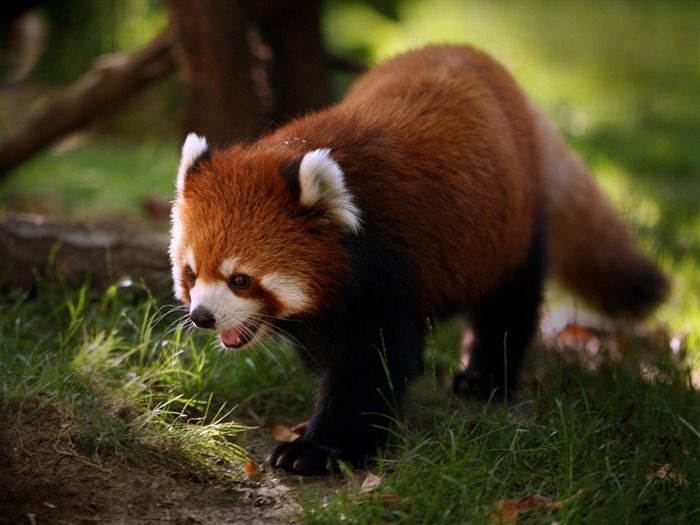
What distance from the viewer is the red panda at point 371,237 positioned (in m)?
3.55

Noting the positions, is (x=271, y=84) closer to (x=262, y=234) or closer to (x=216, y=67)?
(x=216, y=67)

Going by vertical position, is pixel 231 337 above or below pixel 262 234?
below

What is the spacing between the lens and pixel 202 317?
3.49m

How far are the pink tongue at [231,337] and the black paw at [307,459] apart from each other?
50cm

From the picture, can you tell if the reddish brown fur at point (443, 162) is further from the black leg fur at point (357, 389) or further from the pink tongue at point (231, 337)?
the pink tongue at point (231, 337)

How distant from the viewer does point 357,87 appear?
502 cm

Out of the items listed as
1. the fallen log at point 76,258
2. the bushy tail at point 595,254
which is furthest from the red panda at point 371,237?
the fallen log at point 76,258

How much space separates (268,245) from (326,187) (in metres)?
0.33

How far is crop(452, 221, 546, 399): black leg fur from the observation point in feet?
15.5

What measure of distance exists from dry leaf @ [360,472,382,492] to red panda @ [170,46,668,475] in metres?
0.23

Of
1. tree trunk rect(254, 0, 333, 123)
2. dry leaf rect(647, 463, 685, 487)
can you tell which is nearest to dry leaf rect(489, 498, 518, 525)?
dry leaf rect(647, 463, 685, 487)

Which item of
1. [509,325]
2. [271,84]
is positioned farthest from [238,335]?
[271,84]

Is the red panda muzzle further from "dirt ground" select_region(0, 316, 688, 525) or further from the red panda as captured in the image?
"dirt ground" select_region(0, 316, 688, 525)

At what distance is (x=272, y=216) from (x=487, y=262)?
128cm
